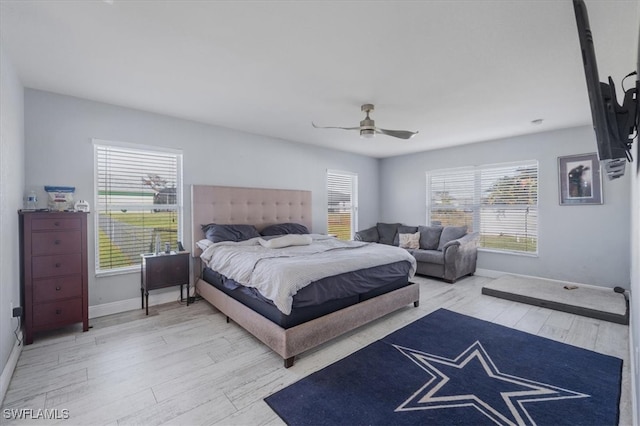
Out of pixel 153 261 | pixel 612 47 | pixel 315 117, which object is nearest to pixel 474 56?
pixel 612 47

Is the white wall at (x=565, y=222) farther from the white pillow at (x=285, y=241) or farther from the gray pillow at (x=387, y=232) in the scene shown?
the white pillow at (x=285, y=241)

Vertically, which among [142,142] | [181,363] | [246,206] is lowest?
[181,363]

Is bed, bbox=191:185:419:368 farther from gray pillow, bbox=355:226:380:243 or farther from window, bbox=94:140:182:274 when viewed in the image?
gray pillow, bbox=355:226:380:243

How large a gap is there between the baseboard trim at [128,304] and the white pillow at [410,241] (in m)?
4.18

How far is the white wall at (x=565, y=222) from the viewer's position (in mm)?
4055

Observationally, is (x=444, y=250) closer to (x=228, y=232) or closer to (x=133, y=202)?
(x=228, y=232)

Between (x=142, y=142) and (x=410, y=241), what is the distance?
4869 mm

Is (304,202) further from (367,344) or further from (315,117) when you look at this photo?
(367,344)

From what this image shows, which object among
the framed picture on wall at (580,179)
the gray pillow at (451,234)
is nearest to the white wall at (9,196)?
the gray pillow at (451,234)

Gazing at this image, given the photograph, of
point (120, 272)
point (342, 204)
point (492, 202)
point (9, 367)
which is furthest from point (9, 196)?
point (492, 202)

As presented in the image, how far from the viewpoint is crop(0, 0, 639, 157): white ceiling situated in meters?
1.80

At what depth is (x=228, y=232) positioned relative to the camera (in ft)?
12.8

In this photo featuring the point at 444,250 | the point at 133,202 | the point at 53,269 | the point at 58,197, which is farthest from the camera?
the point at 444,250

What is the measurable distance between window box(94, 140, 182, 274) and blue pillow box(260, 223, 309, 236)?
4.14 ft
